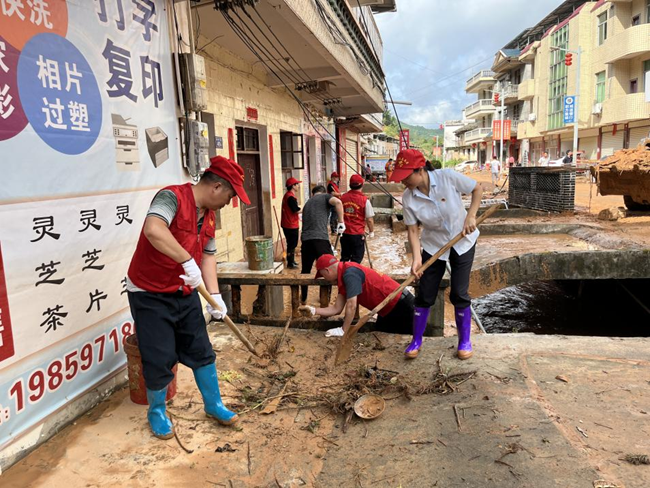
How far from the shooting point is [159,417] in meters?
2.79

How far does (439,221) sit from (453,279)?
0.50 m

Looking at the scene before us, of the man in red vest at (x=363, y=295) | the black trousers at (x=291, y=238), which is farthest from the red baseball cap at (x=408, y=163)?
the black trousers at (x=291, y=238)

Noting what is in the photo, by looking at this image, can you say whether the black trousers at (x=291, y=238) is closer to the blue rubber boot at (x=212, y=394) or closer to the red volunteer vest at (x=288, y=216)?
the red volunteer vest at (x=288, y=216)

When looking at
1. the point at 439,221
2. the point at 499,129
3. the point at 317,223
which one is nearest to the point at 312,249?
the point at 317,223

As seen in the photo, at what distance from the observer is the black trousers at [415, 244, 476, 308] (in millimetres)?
3631

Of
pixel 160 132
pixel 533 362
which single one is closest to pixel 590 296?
pixel 533 362

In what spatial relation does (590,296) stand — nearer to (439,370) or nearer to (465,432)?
(439,370)

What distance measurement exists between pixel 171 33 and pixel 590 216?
11.4m

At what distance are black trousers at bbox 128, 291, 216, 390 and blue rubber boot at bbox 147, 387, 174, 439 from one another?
0.28ft

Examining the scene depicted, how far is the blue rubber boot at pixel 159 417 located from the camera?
2.77m

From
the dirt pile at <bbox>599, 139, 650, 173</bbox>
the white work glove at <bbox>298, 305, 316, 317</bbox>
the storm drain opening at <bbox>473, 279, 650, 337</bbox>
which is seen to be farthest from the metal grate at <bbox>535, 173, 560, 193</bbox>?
the white work glove at <bbox>298, 305, 316, 317</bbox>

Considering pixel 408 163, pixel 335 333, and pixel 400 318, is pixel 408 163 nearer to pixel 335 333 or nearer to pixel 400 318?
pixel 400 318

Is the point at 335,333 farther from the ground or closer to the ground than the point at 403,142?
closer to the ground

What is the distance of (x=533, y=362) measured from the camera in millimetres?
3543
